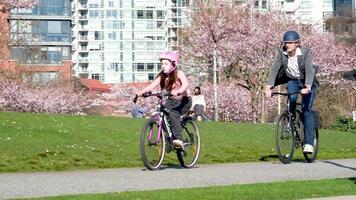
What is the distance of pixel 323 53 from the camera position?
50562 millimetres

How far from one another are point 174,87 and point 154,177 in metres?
1.76

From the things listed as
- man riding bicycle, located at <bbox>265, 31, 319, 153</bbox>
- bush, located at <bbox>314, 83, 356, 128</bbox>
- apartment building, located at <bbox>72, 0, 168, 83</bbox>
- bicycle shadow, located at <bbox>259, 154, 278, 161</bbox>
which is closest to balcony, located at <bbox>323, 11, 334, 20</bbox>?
apartment building, located at <bbox>72, 0, 168, 83</bbox>

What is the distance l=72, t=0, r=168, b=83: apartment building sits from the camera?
138 meters

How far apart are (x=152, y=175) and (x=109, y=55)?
133978mm

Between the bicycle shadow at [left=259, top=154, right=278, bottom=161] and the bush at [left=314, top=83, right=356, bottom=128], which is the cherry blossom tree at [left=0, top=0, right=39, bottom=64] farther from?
the bicycle shadow at [left=259, top=154, right=278, bottom=161]

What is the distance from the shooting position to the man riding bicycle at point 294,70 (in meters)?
11.3

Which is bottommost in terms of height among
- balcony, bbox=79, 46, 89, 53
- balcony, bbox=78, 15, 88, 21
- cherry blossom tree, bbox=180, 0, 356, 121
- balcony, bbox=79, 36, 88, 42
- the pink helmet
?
the pink helmet

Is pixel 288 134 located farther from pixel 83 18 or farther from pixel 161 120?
pixel 83 18

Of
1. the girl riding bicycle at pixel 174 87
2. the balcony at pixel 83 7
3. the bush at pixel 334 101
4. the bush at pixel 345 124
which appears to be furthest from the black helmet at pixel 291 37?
the balcony at pixel 83 7

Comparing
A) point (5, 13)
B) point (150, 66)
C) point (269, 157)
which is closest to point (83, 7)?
point (150, 66)

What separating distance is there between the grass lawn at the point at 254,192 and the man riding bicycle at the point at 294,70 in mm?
2832

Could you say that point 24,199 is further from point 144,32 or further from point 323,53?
point 144,32

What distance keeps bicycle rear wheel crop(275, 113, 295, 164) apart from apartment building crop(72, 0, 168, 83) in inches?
4915

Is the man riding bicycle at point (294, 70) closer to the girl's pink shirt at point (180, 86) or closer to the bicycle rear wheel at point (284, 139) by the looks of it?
the bicycle rear wheel at point (284, 139)
